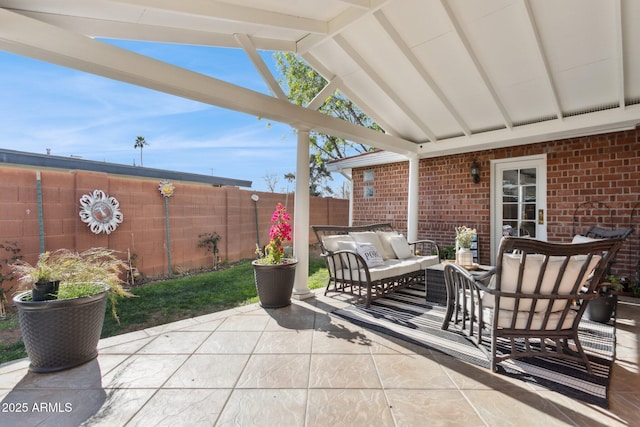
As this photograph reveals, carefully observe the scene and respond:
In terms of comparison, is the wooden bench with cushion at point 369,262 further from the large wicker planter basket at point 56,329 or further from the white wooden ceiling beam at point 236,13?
the large wicker planter basket at point 56,329

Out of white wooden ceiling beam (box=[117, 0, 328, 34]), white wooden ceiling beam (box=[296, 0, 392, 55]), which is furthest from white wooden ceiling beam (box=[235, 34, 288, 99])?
white wooden ceiling beam (box=[296, 0, 392, 55])

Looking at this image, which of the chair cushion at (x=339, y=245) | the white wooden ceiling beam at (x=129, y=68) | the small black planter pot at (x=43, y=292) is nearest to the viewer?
the white wooden ceiling beam at (x=129, y=68)

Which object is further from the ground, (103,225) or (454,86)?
(454,86)

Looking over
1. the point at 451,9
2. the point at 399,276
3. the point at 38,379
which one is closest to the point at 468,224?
the point at 399,276

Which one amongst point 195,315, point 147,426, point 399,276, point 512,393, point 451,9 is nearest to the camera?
point 147,426

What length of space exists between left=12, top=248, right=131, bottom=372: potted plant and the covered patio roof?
1636 millimetres

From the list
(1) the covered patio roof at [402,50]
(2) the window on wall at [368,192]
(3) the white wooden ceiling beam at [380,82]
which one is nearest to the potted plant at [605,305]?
(1) the covered patio roof at [402,50]

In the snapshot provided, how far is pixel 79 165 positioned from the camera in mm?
7047

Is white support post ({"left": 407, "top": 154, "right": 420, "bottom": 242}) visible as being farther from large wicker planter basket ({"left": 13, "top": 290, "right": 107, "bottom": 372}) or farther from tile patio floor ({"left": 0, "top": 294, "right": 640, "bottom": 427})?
large wicker planter basket ({"left": 13, "top": 290, "right": 107, "bottom": 372})

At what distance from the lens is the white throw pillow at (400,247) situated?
17.4 feet

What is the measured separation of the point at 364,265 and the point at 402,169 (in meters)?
3.93

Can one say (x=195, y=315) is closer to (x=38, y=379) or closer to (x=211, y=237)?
(x=38, y=379)

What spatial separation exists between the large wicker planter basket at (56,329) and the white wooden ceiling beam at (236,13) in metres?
2.32

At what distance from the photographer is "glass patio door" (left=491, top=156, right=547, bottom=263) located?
17.9ft
